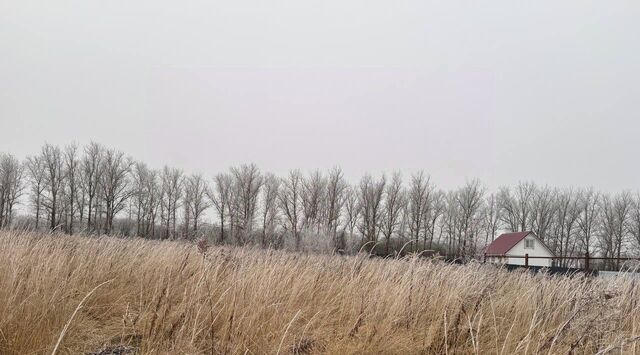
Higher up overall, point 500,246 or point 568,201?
point 568,201

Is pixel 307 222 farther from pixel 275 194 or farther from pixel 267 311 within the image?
pixel 267 311

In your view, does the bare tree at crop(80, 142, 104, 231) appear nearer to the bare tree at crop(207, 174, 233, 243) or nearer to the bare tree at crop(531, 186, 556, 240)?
the bare tree at crop(207, 174, 233, 243)

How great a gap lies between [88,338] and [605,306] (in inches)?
155

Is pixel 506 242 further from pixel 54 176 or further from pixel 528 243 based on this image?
pixel 54 176

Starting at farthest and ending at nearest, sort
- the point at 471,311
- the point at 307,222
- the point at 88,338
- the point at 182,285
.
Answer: the point at 307,222, the point at 182,285, the point at 471,311, the point at 88,338

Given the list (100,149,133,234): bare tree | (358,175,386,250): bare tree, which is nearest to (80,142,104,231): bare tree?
(100,149,133,234): bare tree

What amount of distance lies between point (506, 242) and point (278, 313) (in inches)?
2114

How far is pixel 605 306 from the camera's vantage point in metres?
3.35

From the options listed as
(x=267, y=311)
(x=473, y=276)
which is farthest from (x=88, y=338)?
(x=473, y=276)

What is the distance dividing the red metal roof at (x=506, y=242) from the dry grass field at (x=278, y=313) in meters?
47.6

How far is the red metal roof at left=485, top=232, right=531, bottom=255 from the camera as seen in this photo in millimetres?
49250

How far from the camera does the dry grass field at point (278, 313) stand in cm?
267

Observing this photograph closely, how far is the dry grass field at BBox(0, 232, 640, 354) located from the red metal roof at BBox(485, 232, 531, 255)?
47.6 m

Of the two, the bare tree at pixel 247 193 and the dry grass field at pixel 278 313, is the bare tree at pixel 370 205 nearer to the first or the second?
the bare tree at pixel 247 193
